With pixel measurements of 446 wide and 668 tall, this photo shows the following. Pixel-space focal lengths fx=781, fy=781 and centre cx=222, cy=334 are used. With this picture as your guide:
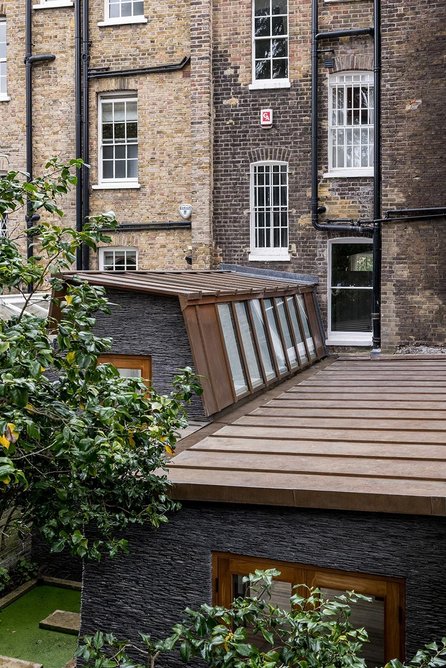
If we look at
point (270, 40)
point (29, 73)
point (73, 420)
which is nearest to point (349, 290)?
point (270, 40)

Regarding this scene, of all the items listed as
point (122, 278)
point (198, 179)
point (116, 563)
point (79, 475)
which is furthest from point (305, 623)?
point (198, 179)

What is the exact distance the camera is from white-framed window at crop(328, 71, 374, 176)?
54.5 ft

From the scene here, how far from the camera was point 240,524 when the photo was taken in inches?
231

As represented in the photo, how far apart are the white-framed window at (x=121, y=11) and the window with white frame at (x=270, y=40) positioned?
286 cm

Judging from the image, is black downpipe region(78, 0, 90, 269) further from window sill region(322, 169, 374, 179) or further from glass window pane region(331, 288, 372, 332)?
glass window pane region(331, 288, 372, 332)

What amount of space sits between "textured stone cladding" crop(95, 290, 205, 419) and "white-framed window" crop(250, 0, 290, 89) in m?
9.36

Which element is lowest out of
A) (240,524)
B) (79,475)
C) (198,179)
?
(240,524)

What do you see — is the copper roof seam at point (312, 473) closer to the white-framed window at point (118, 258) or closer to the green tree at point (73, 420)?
the green tree at point (73, 420)

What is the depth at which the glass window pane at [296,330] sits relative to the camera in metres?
13.2

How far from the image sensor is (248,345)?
34.0ft

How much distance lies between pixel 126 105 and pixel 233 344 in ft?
34.7

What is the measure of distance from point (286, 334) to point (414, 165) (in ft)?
17.8

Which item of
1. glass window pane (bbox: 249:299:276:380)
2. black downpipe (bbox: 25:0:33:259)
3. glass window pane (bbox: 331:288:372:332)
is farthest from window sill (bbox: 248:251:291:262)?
glass window pane (bbox: 249:299:276:380)

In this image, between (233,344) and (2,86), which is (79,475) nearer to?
(233,344)
